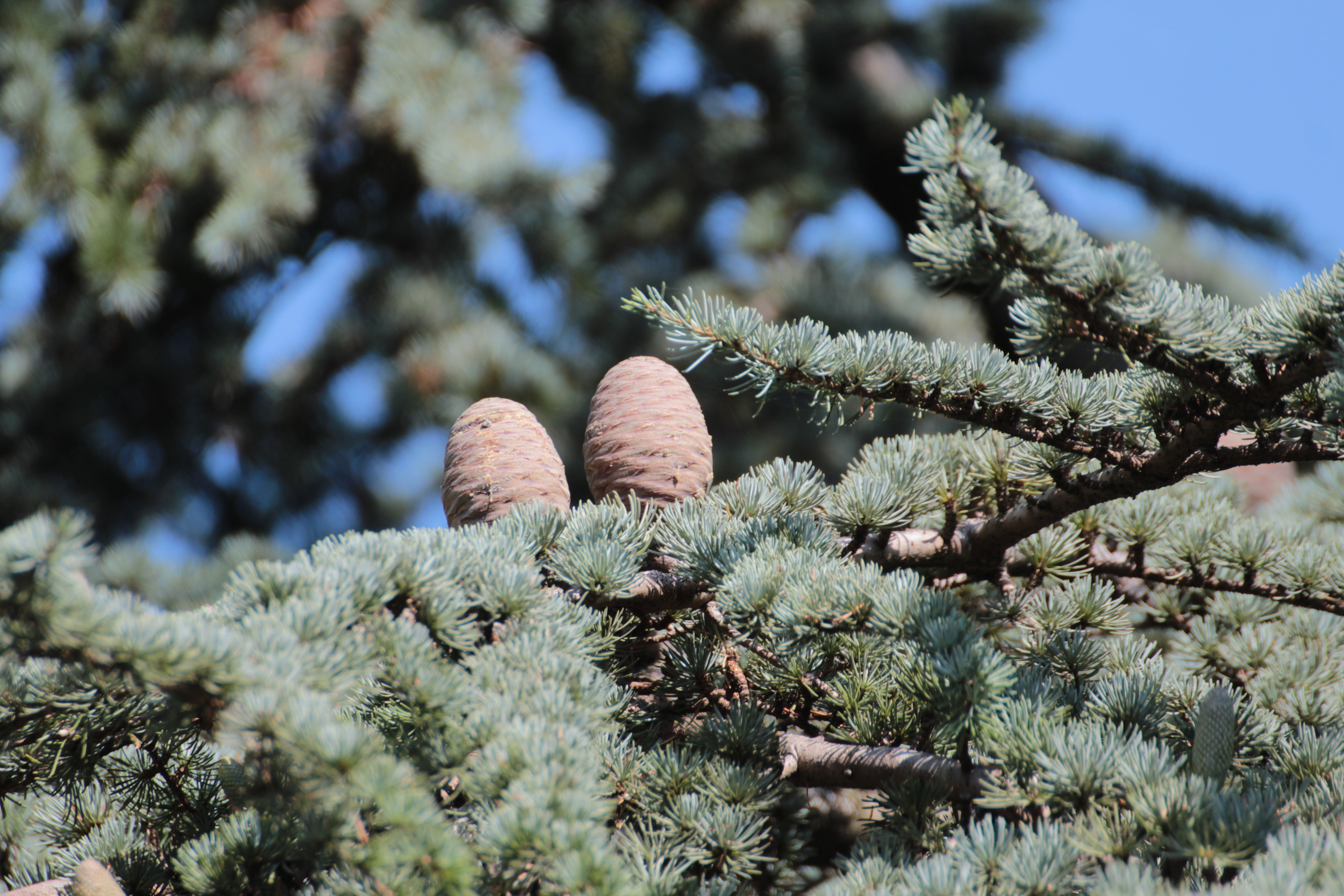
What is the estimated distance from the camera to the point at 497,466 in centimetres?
67

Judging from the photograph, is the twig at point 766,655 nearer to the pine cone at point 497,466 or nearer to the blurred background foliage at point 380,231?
the pine cone at point 497,466

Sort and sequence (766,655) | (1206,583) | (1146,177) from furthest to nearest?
(1146,177), (1206,583), (766,655)

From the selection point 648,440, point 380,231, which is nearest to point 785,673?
point 648,440

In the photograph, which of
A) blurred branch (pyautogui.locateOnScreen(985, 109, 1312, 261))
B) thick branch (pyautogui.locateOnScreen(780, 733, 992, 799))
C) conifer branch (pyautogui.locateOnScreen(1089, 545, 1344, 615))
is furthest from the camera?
blurred branch (pyautogui.locateOnScreen(985, 109, 1312, 261))

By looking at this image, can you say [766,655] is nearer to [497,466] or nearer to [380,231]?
[497,466]

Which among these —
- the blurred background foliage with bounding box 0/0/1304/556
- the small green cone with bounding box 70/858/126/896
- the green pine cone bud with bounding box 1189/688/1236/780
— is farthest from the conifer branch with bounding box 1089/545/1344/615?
the blurred background foliage with bounding box 0/0/1304/556

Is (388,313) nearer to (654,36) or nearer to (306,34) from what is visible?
(306,34)

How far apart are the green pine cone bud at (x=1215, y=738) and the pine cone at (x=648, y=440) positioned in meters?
0.34

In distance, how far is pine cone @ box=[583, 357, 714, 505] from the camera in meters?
0.67

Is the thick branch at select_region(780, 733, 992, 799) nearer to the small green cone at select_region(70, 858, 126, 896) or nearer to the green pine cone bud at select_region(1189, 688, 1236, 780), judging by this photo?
the green pine cone bud at select_region(1189, 688, 1236, 780)

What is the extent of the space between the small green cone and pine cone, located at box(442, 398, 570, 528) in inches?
11.1

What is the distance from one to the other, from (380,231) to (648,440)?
156 centimetres

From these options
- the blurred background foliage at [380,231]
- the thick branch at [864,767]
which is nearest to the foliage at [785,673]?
the thick branch at [864,767]

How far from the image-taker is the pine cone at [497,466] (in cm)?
66
